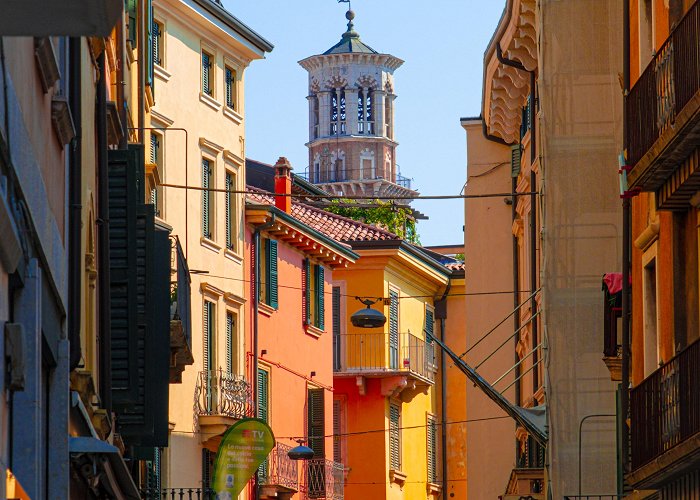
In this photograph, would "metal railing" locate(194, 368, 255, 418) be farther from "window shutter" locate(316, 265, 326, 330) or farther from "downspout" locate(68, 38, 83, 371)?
"downspout" locate(68, 38, 83, 371)

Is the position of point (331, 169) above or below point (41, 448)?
above

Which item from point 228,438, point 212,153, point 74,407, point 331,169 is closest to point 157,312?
point 74,407

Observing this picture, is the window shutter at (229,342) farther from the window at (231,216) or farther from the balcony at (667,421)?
the balcony at (667,421)

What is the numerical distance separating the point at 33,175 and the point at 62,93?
126 inches

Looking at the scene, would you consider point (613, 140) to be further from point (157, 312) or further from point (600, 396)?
point (157, 312)

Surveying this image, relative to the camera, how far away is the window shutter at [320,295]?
52.7m

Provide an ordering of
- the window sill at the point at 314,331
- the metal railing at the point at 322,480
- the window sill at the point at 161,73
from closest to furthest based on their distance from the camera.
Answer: the window sill at the point at 161,73
the metal railing at the point at 322,480
the window sill at the point at 314,331

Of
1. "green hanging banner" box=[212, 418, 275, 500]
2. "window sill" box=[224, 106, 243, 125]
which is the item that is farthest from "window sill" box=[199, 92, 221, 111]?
"green hanging banner" box=[212, 418, 275, 500]

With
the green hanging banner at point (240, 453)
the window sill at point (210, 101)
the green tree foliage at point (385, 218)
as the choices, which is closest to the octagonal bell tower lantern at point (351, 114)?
the green tree foliage at point (385, 218)

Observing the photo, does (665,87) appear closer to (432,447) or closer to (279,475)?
(279,475)

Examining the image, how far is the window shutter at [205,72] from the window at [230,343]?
4.96 m

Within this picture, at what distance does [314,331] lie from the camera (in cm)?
5256

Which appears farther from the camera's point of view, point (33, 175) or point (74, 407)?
point (74, 407)

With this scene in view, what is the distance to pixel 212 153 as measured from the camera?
43156 mm
